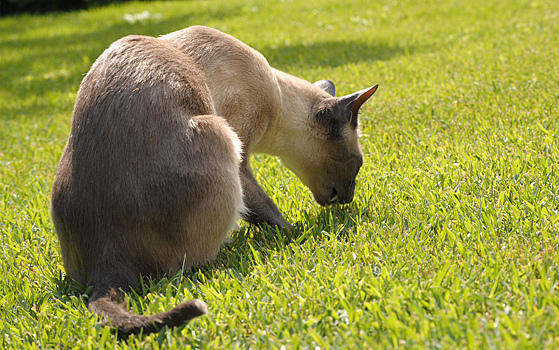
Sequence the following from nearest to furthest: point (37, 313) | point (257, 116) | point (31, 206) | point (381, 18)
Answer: point (37, 313) < point (257, 116) < point (31, 206) < point (381, 18)

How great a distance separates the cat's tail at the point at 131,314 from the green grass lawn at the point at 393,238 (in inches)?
2.2

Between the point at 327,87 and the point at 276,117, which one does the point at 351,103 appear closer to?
the point at 276,117

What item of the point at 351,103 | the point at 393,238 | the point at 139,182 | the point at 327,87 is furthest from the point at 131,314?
the point at 327,87

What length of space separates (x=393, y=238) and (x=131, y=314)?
154 cm

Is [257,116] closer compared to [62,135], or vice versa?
[257,116]

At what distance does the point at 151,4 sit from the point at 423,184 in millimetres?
14996

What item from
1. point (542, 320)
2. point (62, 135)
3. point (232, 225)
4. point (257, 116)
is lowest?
point (62, 135)

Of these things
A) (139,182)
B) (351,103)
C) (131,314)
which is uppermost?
(351,103)

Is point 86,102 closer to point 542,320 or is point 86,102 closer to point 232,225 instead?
point 232,225

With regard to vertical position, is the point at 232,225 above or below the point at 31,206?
above

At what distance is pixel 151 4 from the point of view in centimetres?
1714

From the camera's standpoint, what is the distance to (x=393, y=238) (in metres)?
3.30

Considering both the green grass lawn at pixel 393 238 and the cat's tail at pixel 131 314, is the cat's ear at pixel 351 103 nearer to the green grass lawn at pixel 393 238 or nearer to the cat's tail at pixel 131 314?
the green grass lawn at pixel 393 238

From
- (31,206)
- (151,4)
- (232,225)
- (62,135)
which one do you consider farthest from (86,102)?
(151,4)
